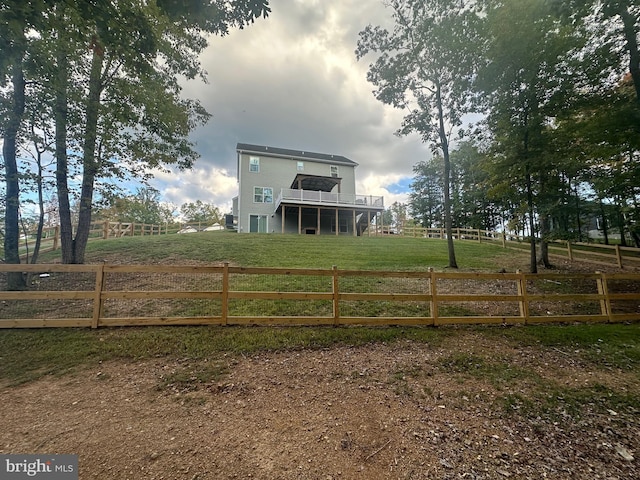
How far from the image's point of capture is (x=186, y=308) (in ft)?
19.5

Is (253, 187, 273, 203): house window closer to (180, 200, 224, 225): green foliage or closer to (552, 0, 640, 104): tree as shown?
(552, 0, 640, 104): tree

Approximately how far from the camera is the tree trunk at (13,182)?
619 centimetres

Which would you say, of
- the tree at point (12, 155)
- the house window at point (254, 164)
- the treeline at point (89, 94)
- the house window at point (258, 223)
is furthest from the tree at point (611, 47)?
the house window at point (254, 164)

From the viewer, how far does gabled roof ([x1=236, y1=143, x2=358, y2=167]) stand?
23672 millimetres

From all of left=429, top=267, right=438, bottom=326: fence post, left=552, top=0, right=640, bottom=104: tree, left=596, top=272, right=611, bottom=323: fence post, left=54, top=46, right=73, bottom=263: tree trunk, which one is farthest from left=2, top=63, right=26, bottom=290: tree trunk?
left=552, top=0, right=640, bottom=104: tree

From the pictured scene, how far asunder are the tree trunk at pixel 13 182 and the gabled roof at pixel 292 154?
55.1ft

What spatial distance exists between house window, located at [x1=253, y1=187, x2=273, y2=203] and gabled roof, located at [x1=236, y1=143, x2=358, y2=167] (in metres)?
3.22

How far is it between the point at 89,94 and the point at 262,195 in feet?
49.7

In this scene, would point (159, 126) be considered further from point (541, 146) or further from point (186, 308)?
point (541, 146)

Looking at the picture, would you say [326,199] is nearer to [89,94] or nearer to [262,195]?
[262,195]

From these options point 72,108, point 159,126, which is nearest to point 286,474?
point 72,108

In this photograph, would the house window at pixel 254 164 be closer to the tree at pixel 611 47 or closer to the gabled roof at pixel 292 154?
the gabled roof at pixel 292 154

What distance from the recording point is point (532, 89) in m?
8.70

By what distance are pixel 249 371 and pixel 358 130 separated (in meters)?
22.1
